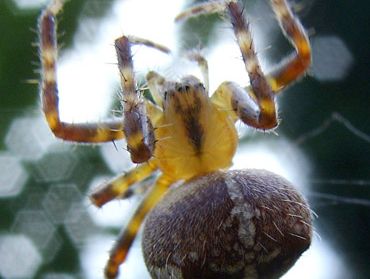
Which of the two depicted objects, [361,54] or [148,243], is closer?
[148,243]

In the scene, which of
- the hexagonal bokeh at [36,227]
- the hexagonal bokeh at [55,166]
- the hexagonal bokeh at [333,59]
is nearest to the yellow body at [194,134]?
the hexagonal bokeh at [333,59]

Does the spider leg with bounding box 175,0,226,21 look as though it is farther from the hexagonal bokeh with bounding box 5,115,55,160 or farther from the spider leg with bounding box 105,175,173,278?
the hexagonal bokeh with bounding box 5,115,55,160

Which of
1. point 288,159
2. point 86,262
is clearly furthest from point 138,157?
point 86,262

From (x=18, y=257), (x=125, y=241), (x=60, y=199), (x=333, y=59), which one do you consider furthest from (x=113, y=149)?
(x=18, y=257)

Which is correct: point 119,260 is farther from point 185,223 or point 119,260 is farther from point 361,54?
point 361,54

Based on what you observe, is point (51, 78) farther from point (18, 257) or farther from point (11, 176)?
point (18, 257)

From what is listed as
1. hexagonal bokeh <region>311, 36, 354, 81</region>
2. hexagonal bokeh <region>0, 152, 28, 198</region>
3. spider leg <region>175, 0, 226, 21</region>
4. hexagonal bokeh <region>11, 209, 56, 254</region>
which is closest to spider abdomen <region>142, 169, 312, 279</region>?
spider leg <region>175, 0, 226, 21</region>

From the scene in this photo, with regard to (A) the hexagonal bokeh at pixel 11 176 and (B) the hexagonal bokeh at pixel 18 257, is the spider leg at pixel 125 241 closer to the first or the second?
(A) the hexagonal bokeh at pixel 11 176
